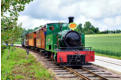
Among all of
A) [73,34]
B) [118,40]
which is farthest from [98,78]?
[118,40]

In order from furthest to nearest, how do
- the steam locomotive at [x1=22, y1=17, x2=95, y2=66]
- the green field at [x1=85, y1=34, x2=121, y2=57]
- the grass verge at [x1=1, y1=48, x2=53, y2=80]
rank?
1. the green field at [x1=85, y1=34, x2=121, y2=57]
2. the steam locomotive at [x1=22, y1=17, x2=95, y2=66]
3. the grass verge at [x1=1, y1=48, x2=53, y2=80]

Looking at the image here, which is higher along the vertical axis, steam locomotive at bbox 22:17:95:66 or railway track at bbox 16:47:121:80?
steam locomotive at bbox 22:17:95:66

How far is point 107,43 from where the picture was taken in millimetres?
26906

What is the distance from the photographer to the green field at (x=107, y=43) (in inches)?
939

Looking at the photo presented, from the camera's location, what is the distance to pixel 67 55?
13000 mm

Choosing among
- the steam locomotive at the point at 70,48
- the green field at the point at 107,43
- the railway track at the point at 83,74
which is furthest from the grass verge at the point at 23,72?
the green field at the point at 107,43

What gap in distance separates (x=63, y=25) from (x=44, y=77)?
6569 millimetres

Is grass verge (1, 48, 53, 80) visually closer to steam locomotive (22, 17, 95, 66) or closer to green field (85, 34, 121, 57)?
steam locomotive (22, 17, 95, 66)

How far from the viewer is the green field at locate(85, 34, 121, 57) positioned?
939 inches

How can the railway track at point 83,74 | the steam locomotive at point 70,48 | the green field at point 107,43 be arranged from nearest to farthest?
1. the railway track at point 83,74
2. the steam locomotive at point 70,48
3. the green field at point 107,43

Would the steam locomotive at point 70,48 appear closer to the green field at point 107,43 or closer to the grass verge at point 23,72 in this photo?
the grass verge at point 23,72

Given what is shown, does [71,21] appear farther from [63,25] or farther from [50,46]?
[50,46]

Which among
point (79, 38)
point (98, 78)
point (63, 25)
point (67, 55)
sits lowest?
point (98, 78)

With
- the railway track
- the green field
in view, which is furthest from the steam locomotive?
the green field
